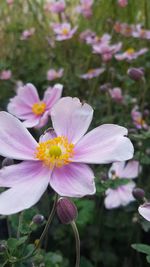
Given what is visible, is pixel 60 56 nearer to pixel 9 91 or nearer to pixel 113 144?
pixel 9 91

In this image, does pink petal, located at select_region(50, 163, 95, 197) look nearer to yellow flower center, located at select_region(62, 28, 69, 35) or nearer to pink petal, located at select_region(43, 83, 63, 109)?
pink petal, located at select_region(43, 83, 63, 109)

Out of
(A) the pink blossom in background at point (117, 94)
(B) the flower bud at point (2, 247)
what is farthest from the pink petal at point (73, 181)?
(A) the pink blossom in background at point (117, 94)

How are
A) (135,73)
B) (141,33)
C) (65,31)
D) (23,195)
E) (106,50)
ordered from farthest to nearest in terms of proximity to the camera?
(65,31)
(141,33)
(106,50)
(135,73)
(23,195)

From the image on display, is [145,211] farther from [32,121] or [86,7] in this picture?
[86,7]

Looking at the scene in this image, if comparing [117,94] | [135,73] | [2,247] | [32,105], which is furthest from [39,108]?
[2,247]

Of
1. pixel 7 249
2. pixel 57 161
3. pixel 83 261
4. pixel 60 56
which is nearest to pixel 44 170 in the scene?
pixel 57 161
